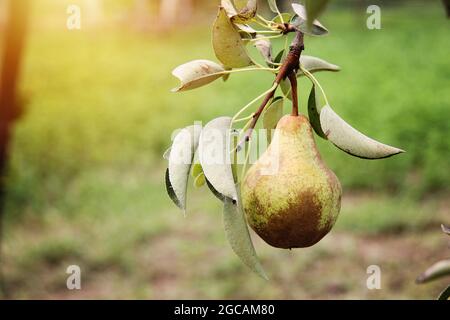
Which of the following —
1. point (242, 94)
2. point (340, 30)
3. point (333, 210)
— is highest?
point (333, 210)

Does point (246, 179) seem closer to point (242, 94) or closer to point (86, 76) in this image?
point (242, 94)

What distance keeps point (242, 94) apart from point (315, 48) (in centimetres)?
161

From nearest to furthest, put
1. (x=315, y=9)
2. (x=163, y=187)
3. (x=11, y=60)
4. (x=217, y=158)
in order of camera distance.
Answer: (x=315, y=9) → (x=217, y=158) → (x=11, y=60) → (x=163, y=187)

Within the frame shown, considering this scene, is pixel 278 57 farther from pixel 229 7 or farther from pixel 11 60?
pixel 11 60

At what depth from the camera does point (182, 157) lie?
0.62m

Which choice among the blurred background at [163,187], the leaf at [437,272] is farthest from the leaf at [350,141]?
the blurred background at [163,187]

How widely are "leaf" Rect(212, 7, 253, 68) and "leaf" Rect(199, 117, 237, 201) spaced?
0.07m

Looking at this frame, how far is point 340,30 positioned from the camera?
7.79 m

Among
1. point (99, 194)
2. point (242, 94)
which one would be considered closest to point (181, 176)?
point (99, 194)

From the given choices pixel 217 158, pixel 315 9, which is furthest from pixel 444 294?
pixel 315 9

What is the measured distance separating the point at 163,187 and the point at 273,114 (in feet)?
9.34

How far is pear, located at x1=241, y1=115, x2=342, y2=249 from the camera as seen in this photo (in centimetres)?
66

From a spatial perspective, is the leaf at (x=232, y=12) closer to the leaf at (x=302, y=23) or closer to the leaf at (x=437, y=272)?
the leaf at (x=302, y=23)

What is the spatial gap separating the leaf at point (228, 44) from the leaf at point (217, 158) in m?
0.07
